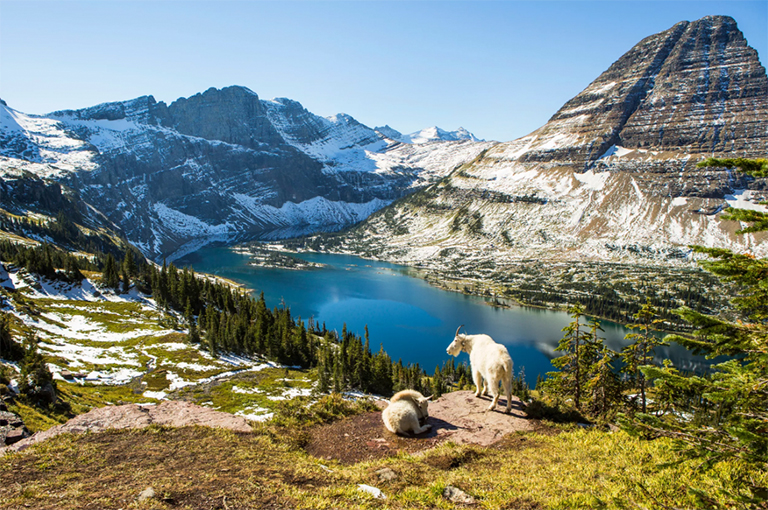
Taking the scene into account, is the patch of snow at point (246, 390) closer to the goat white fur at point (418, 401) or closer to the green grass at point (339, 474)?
the green grass at point (339, 474)

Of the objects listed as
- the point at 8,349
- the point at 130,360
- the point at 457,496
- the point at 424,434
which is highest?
the point at 457,496

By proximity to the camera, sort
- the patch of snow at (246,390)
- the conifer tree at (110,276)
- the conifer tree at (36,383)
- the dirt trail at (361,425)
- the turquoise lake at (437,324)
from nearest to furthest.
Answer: the dirt trail at (361,425)
the conifer tree at (36,383)
the patch of snow at (246,390)
the conifer tree at (110,276)
the turquoise lake at (437,324)

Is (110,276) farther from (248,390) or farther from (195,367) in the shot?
(248,390)

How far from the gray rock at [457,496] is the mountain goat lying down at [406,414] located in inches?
211

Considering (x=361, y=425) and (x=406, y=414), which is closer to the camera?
(x=406, y=414)

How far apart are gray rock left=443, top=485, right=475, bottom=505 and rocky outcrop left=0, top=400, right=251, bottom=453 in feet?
32.1

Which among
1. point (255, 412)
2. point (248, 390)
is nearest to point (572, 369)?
point (255, 412)

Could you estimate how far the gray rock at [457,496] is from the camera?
991 cm

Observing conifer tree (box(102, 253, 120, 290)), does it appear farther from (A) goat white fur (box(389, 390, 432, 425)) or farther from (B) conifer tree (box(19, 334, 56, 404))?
(A) goat white fur (box(389, 390, 432, 425))

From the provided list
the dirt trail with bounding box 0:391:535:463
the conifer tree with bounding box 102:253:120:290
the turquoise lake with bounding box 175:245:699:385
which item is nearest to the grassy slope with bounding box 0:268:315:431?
the conifer tree with bounding box 102:253:120:290

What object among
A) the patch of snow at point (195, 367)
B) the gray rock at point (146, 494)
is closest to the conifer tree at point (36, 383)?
the gray rock at point (146, 494)

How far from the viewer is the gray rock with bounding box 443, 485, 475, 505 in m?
9.91

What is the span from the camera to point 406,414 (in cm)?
1595

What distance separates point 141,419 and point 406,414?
12155 millimetres
